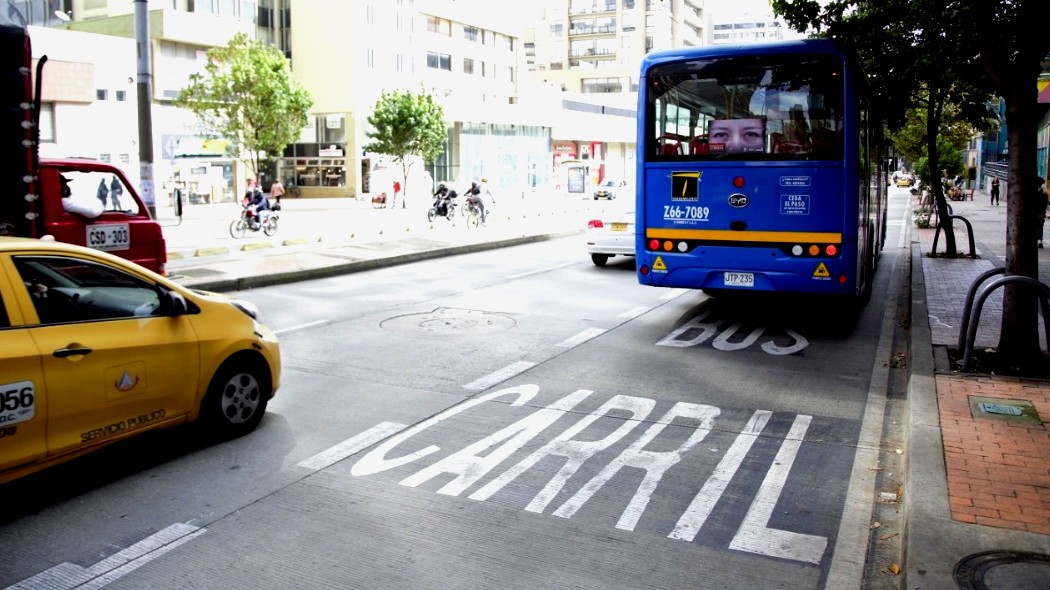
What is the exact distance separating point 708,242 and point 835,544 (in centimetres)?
635

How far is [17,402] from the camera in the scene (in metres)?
4.87

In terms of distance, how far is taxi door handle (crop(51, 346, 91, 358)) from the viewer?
16.8ft

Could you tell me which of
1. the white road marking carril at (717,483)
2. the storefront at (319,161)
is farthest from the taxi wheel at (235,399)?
the storefront at (319,161)

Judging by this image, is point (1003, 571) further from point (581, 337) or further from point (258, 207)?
point (258, 207)

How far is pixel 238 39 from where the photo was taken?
44.8 meters

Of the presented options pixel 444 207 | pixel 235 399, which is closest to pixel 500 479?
pixel 235 399

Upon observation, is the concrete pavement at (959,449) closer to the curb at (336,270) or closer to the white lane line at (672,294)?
the curb at (336,270)

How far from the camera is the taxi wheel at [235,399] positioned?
6.33 m

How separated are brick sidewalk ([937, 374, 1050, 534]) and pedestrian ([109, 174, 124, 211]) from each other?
9.60 meters

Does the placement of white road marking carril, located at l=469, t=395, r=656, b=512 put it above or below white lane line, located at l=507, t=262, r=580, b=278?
below

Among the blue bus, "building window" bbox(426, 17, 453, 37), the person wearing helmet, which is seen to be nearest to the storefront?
"building window" bbox(426, 17, 453, 37)

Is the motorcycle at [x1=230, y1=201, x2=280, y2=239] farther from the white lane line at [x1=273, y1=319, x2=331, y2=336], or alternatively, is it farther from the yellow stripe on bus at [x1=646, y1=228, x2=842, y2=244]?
the yellow stripe on bus at [x1=646, y1=228, x2=842, y2=244]

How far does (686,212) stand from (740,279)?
105 centimetres

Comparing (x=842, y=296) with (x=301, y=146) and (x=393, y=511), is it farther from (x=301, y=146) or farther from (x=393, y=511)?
(x=301, y=146)
